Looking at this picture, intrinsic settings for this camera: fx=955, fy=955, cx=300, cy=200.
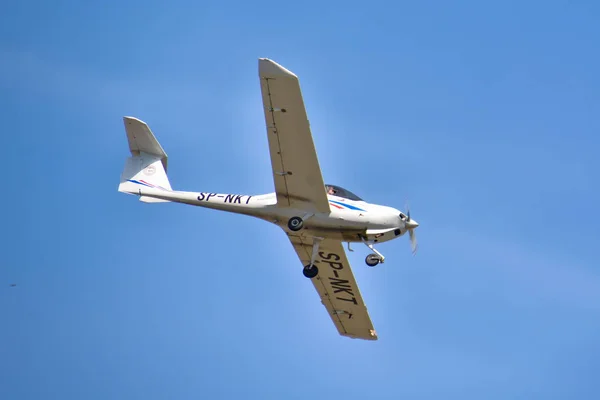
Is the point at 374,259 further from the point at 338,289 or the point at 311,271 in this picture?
the point at 338,289

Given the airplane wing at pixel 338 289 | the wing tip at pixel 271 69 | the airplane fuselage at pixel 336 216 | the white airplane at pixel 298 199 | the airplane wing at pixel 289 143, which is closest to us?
the wing tip at pixel 271 69

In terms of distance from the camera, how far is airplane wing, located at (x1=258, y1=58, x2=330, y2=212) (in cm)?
2530

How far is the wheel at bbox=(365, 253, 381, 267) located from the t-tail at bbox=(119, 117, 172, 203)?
22.4 ft

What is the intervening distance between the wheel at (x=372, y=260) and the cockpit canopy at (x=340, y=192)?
1.72 metres

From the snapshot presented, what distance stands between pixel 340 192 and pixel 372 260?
220 cm

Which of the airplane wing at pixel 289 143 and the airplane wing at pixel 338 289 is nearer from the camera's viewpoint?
the airplane wing at pixel 289 143

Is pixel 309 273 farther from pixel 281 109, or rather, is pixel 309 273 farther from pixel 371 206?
pixel 281 109

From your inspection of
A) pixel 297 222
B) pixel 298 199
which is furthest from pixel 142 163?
pixel 297 222

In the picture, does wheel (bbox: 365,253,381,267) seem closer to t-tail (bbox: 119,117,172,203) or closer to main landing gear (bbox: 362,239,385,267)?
main landing gear (bbox: 362,239,385,267)

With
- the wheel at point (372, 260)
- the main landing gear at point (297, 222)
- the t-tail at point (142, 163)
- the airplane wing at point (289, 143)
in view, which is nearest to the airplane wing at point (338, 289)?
the main landing gear at point (297, 222)

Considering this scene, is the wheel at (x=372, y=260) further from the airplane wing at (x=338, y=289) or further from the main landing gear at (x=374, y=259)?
the airplane wing at (x=338, y=289)

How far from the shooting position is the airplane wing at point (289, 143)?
2530cm

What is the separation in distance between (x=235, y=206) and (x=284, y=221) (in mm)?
1591

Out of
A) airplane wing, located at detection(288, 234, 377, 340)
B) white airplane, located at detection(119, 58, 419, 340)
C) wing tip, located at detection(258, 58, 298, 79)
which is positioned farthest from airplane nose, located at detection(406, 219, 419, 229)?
wing tip, located at detection(258, 58, 298, 79)
